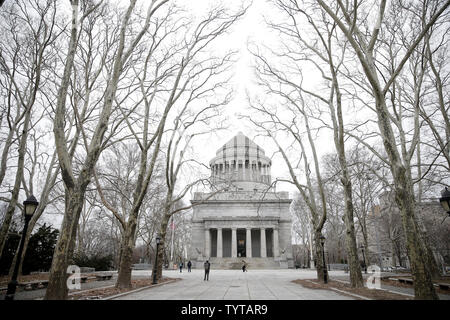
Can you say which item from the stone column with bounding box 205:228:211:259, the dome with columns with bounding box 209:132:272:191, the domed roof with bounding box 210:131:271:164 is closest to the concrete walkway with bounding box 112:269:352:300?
the stone column with bounding box 205:228:211:259

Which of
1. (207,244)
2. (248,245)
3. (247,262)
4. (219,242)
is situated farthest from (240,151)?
(247,262)

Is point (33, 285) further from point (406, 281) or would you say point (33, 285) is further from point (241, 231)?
point (241, 231)

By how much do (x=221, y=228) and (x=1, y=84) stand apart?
38114 millimetres

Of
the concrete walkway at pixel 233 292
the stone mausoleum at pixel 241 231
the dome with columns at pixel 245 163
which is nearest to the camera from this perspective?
the concrete walkway at pixel 233 292

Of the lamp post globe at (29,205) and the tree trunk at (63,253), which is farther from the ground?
the lamp post globe at (29,205)

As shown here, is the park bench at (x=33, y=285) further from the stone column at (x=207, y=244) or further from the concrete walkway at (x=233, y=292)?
the stone column at (x=207, y=244)

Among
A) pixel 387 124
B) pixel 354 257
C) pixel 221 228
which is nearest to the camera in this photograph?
pixel 387 124

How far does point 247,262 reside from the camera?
4100 centimetres

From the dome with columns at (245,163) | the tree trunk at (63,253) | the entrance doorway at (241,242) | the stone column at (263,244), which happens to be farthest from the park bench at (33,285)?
the dome with columns at (245,163)

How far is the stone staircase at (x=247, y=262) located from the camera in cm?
4062

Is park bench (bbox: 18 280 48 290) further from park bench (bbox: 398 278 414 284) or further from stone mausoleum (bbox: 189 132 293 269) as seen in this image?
stone mausoleum (bbox: 189 132 293 269)
